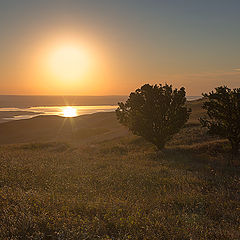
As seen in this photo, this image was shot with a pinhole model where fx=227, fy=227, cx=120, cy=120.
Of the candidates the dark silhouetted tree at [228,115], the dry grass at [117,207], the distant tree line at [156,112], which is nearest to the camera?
the dry grass at [117,207]

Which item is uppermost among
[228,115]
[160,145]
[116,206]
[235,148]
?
[228,115]

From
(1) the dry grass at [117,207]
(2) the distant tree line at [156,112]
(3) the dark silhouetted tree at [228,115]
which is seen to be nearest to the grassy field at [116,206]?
(1) the dry grass at [117,207]

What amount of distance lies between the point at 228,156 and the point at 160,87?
887 centimetres

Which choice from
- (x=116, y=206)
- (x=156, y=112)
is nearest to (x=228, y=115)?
(x=156, y=112)

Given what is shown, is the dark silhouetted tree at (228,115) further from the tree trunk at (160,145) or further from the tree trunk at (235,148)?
the tree trunk at (160,145)

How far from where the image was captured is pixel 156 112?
22.3 m

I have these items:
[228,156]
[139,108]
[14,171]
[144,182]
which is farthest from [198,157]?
[14,171]

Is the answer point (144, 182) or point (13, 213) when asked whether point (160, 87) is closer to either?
point (144, 182)

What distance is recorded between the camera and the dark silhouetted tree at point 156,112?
2194 centimetres

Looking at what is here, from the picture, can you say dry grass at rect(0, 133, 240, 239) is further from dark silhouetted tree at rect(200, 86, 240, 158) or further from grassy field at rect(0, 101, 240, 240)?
dark silhouetted tree at rect(200, 86, 240, 158)

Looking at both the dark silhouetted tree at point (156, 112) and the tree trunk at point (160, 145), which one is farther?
the tree trunk at point (160, 145)

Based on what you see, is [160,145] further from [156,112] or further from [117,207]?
[117,207]

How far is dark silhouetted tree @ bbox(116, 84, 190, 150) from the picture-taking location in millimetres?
21938

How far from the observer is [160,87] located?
2255cm
